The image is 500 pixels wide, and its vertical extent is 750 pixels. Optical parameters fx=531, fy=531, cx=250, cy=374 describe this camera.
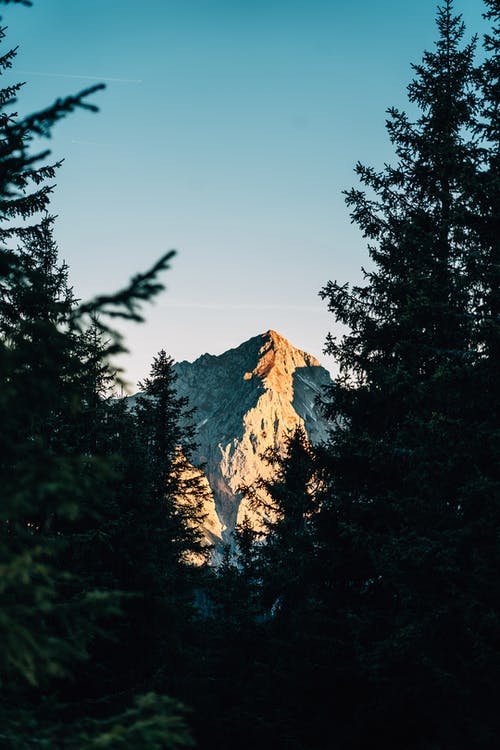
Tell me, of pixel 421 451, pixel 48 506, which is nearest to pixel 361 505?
pixel 421 451

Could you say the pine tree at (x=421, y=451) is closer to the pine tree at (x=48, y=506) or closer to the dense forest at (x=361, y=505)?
the dense forest at (x=361, y=505)

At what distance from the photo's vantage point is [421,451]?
894cm


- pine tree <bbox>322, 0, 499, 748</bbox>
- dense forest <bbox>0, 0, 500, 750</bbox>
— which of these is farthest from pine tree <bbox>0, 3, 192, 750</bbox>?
pine tree <bbox>322, 0, 499, 748</bbox>

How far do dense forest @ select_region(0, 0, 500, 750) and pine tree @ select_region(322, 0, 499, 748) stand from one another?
0.13 ft

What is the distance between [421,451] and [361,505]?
2.28 m

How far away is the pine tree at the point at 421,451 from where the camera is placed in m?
8.02

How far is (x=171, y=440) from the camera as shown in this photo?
22500 millimetres

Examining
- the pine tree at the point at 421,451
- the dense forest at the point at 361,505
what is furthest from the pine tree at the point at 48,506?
the pine tree at the point at 421,451

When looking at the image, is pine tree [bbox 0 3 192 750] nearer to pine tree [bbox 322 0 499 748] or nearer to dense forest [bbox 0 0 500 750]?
dense forest [bbox 0 0 500 750]

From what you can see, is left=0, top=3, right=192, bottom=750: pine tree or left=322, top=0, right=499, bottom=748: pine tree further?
left=322, top=0, right=499, bottom=748: pine tree

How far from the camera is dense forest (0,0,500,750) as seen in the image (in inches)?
128

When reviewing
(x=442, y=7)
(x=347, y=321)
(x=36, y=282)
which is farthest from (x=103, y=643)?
(x=442, y=7)

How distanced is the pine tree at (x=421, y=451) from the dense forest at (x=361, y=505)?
0.13 feet

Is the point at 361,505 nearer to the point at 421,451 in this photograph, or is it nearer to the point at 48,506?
the point at 421,451
